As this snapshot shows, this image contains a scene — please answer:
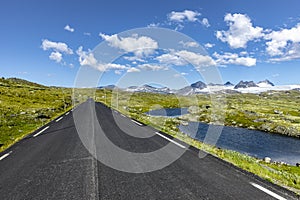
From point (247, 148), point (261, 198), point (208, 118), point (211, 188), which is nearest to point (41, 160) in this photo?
point (211, 188)

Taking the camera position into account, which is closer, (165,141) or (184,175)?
(184,175)

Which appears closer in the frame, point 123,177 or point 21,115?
point 123,177

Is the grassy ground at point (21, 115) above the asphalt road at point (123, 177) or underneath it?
underneath

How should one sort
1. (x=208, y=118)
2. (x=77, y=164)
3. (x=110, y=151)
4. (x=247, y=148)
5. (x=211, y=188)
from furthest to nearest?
(x=208, y=118) → (x=247, y=148) → (x=110, y=151) → (x=77, y=164) → (x=211, y=188)

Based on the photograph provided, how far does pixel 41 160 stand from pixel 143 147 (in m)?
4.28

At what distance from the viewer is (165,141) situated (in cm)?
1306

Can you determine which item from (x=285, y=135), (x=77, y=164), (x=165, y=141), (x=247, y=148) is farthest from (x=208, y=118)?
(x=77, y=164)

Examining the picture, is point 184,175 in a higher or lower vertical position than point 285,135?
higher

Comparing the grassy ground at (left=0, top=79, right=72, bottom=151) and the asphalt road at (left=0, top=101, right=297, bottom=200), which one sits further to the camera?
the grassy ground at (left=0, top=79, right=72, bottom=151)

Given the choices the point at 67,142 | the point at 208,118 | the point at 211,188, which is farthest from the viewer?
the point at 208,118

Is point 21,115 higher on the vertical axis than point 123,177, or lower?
lower

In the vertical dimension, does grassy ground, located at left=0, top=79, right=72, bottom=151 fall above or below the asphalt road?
below

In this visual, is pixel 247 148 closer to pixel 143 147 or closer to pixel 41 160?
pixel 143 147

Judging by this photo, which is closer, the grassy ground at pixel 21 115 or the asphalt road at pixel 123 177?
A: the asphalt road at pixel 123 177
